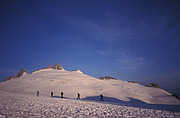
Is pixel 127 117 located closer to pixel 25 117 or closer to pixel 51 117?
pixel 51 117

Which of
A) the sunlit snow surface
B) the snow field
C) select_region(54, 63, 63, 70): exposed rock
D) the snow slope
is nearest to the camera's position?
the snow field

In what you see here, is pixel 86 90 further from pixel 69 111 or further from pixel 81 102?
pixel 69 111

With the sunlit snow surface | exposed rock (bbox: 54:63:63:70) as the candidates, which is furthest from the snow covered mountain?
exposed rock (bbox: 54:63:63:70)

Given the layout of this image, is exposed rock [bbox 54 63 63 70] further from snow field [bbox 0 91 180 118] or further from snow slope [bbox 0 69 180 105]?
snow field [bbox 0 91 180 118]

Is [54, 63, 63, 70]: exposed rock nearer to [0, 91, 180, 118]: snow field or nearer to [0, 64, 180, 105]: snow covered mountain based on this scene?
[0, 64, 180, 105]: snow covered mountain

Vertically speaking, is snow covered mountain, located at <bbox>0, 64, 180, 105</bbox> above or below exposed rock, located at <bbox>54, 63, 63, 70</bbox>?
below

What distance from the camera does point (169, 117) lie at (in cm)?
1012

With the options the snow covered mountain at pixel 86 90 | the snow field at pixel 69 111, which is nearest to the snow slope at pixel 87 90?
the snow covered mountain at pixel 86 90

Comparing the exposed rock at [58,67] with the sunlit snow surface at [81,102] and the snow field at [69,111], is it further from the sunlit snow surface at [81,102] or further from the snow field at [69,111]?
the snow field at [69,111]

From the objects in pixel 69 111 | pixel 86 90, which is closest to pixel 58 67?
pixel 86 90

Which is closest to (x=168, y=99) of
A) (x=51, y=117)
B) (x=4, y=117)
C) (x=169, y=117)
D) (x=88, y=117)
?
(x=169, y=117)

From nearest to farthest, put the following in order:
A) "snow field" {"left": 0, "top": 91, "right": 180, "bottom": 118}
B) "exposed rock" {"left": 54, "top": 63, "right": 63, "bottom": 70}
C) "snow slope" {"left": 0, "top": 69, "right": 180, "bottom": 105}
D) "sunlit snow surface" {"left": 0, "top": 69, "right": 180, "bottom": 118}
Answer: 1. "snow field" {"left": 0, "top": 91, "right": 180, "bottom": 118}
2. "sunlit snow surface" {"left": 0, "top": 69, "right": 180, "bottom": 118}
3. "snow slope" {"left": 0, "top": 69, "right": 180, "bottom": 105}
4. "exposed rock" {"left": 54, "top": 63, "right": 63, "bottom": 70}

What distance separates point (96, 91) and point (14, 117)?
33.8m

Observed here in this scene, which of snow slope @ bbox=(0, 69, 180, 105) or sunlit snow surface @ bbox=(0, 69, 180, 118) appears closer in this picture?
sunlit snow surface @ bbox=(0, 69, 180, 118)
